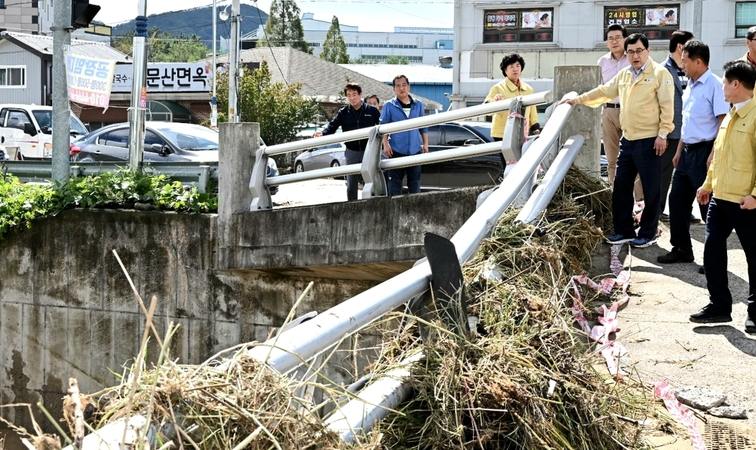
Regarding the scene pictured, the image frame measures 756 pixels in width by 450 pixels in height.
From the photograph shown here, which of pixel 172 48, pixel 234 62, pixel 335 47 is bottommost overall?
pixel 234 62

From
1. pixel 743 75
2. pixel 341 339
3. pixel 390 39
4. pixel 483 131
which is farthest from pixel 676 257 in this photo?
pixel 390 39

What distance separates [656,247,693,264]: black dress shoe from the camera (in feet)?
24.8

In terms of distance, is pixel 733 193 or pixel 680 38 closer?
pixel 733 193

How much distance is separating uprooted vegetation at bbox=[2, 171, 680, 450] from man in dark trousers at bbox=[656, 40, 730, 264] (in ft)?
10.2

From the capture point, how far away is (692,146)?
7.72m

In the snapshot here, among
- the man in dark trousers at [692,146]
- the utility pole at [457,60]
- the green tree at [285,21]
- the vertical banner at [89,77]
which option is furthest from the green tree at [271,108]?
the green tree at [285,21]

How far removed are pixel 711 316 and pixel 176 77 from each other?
123 ft

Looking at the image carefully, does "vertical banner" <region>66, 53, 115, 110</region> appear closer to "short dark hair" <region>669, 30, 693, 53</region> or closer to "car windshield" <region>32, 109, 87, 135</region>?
"short dark hair" <region>669, 30, 693, 53</region>

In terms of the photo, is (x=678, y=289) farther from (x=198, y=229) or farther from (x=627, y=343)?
(x=198, y=229)

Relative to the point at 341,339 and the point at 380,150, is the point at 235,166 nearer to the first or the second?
the point at 380,150

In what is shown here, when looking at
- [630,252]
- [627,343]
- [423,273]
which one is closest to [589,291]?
[627,343]

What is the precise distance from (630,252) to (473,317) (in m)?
4.42

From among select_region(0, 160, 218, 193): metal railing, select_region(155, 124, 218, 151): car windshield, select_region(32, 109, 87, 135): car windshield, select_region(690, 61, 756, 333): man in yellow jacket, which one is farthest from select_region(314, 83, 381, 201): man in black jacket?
select_region(32, 109, 87, 135): car windshield

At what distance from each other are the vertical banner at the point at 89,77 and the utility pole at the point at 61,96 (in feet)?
0.29
